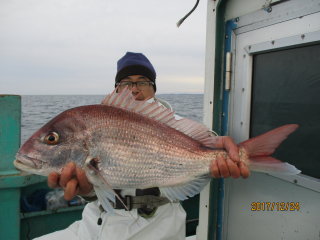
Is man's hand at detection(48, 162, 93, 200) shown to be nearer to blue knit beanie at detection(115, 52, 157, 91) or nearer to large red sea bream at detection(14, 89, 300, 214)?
large red sea bream at detection(14, 89, 300, 214)

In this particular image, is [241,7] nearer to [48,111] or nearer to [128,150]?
[128,150]

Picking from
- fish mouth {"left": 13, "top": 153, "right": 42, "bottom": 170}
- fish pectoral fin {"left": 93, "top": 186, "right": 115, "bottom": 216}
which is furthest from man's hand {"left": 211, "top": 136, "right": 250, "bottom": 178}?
fish mouth {"left": 13, "top": 153, "right": 42, "bottom": 170}

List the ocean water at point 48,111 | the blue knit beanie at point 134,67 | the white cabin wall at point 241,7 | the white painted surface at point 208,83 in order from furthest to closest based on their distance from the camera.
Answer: the ocean water at point 48,111 < the blue knit beanie at point 134,67 < the white painted surface at point 208,83 < the white cabin wall at point 241,7

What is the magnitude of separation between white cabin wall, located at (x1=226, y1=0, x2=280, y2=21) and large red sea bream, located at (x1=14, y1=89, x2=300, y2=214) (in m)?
1.17

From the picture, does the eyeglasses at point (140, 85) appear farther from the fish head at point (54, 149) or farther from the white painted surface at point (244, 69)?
the fish head at point (54, 149)

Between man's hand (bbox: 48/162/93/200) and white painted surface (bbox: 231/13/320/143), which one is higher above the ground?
white painted surface (bbox: 231/13/320/143)

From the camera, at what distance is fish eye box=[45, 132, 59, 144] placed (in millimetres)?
1604

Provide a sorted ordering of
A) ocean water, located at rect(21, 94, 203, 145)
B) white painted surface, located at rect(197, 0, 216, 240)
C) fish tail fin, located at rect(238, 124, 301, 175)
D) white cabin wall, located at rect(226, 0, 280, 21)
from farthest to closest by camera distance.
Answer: ocean water, located at rect(21, 94, 203, 145) → white painted surface, located at rect(197, 0, 216, 240) → white cabin wall, located at rect(226, 0, 280, 21) → fish tail fin, located at rect(238, 124, 301, 175)

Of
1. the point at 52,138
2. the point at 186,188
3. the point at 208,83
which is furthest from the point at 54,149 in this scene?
the point at 208,83

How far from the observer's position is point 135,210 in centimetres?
226

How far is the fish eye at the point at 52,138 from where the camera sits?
160 centimetres
